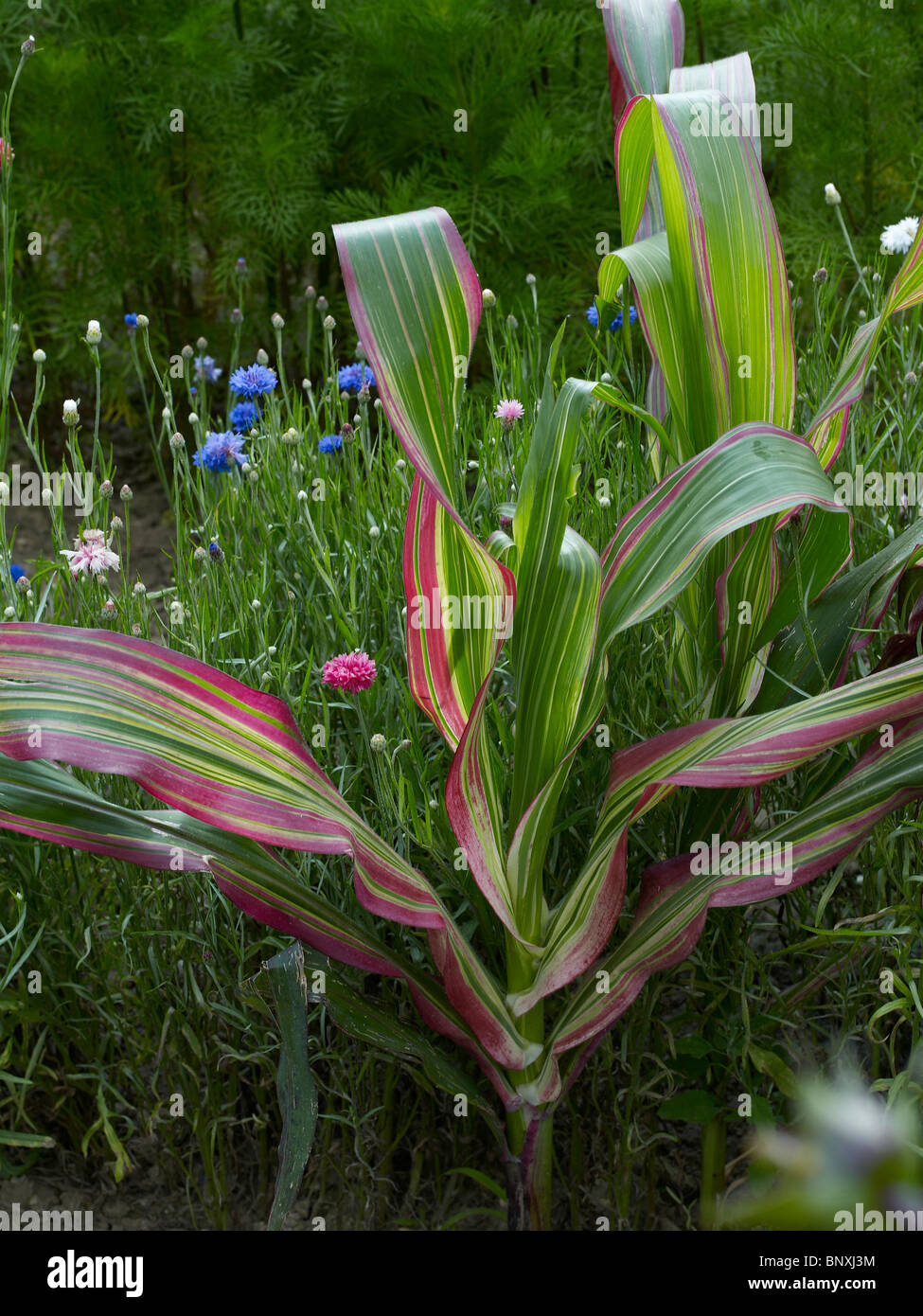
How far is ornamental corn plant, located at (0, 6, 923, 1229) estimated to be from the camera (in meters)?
0.93

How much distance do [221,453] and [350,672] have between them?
54 cm

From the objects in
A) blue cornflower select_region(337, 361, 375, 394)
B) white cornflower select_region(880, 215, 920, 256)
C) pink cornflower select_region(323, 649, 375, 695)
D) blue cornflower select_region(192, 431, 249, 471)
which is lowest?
pink cornflower select_region(323, 649, 375, 695)

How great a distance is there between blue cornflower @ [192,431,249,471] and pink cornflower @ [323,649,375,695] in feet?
1.63

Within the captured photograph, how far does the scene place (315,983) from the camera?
3.28 ft

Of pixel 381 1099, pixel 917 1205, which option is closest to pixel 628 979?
pixel 381 1099

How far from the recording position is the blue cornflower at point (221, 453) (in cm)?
149

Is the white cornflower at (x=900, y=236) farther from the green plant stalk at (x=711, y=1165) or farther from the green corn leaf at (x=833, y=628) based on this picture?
the green plant stalk at (x=711, y=1165)

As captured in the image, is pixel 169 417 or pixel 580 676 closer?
pixel 580 676

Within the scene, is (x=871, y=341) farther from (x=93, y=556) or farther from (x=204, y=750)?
(x=93, y=556)

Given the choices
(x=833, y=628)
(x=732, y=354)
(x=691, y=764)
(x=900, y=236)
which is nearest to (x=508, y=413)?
(x=732, y=354)

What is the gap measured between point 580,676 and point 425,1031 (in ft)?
1.26

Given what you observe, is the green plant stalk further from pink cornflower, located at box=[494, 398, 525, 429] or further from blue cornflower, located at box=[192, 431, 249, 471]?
blue cornflower, located at box=[192, 431, 249, 471]

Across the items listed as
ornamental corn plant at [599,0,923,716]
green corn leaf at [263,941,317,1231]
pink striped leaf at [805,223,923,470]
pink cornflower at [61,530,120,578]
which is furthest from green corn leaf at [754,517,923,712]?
pink cornflower at [61,530,120,578]

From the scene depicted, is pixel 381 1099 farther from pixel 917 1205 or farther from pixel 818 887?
pixel 917 1205
